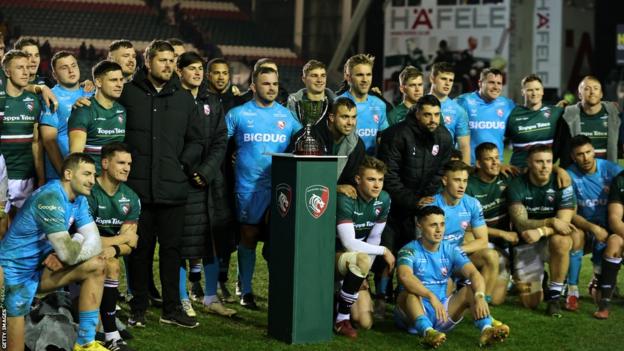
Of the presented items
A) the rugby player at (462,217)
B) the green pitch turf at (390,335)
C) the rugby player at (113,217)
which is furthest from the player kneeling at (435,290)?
the rugby player at (113,217)

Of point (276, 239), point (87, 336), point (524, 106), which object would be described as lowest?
point (87, 336)

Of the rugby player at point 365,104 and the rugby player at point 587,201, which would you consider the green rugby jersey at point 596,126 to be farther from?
the rugby player at point 365,104

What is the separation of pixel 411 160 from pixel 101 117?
2.19m

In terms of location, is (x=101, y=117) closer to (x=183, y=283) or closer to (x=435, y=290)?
(x=183, y=283)

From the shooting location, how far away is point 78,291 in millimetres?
5961

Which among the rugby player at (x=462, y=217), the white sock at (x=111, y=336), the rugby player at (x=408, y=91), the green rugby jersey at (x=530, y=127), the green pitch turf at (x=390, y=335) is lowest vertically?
the green pitch turf at (x=390, y=335)

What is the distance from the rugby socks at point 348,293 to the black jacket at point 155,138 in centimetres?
118

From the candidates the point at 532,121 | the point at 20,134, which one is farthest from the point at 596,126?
the point at 20,134

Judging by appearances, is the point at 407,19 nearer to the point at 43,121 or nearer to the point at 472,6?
the point at 472,6

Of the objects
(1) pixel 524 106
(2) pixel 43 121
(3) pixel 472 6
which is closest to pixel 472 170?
(1) pixel 524 106

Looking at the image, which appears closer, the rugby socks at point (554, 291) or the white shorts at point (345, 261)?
the white shorts at point (345, 261)

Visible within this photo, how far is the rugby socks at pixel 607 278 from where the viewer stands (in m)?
7.27

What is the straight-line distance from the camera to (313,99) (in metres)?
7.11

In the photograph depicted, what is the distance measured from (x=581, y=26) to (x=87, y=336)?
2461cm
